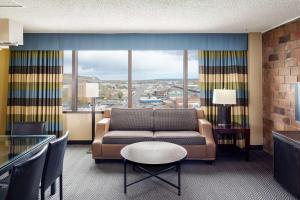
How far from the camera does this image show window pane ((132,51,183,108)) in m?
5.02

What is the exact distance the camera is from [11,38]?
2.90 m

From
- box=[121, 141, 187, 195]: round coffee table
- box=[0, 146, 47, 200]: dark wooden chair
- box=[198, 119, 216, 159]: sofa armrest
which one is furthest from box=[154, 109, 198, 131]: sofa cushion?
box=[0, 146, 47, 200]: dark wooden chair

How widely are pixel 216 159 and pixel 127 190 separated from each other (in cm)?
185

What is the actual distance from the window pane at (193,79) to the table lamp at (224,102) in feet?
2.20

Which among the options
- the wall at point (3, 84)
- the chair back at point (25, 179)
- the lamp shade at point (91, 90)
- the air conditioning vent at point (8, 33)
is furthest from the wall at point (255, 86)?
the wall at point (3, 84)

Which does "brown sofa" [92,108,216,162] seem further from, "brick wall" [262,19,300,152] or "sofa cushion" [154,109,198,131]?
"brick wall" [262,19,300,152]

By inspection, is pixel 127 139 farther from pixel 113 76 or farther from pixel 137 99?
pixel 113 76

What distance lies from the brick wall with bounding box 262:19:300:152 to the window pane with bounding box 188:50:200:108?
1.28 metres

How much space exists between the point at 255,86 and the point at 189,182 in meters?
2.59

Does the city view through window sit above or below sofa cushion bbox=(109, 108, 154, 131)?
above

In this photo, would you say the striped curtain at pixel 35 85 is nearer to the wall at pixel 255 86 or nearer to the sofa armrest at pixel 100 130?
the sofa armrest at pixel 100 130

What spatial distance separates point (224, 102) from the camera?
13.7 ft

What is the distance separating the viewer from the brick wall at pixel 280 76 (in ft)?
12.0

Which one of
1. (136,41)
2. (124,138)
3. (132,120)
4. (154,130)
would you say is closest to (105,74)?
(136,41)
